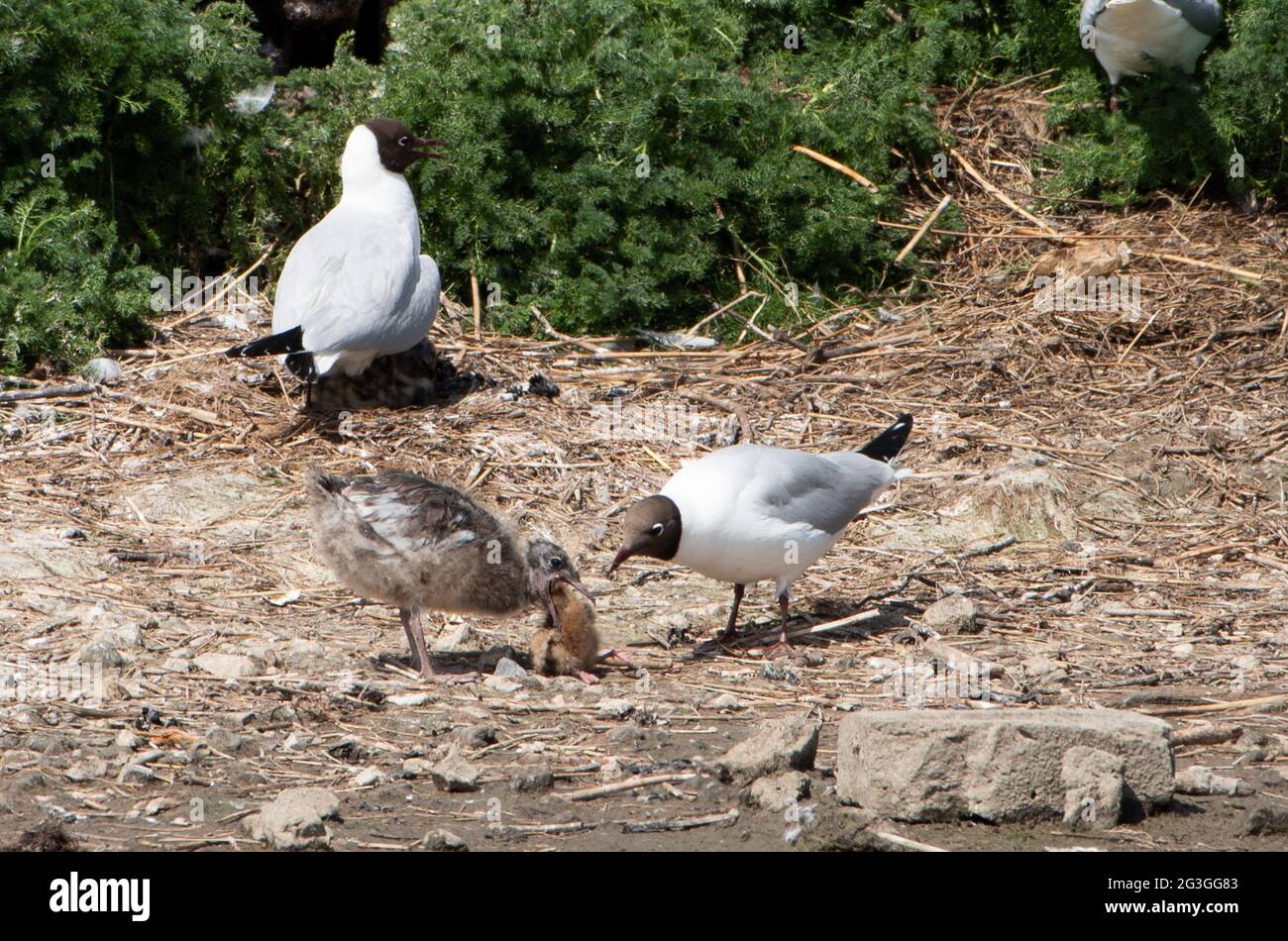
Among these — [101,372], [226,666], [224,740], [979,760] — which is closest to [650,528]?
[226,666]

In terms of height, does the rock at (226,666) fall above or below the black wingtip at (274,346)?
below

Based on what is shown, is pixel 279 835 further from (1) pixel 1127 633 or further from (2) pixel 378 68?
(2) pixel 378 68

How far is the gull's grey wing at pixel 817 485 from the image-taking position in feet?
17.7

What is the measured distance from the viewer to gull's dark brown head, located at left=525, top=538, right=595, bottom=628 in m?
5.25

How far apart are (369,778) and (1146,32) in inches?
271

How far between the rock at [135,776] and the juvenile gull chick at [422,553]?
1160mm

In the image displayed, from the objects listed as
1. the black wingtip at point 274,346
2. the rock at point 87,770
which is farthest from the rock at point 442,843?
the black wingtip at point 274,346

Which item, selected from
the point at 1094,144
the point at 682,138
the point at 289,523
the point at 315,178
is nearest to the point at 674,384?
the point at 682,138

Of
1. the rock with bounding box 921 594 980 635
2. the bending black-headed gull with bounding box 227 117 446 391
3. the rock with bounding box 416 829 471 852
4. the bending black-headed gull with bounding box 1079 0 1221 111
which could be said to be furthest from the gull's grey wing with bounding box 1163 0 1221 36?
the rock with bounding box 416 829 471 852

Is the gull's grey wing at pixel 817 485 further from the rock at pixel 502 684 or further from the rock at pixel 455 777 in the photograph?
the rock at pixel 455 777

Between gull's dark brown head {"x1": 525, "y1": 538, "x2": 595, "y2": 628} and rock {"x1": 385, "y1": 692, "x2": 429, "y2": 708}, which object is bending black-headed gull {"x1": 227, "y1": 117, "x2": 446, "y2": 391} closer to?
gull's dark brown head {"x1": 525, "y1": 538, "x2": 595, "y2": 628}

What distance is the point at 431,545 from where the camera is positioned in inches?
202

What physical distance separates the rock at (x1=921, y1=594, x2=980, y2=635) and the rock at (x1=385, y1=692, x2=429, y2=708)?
186cm

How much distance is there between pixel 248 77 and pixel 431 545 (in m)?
4.56
